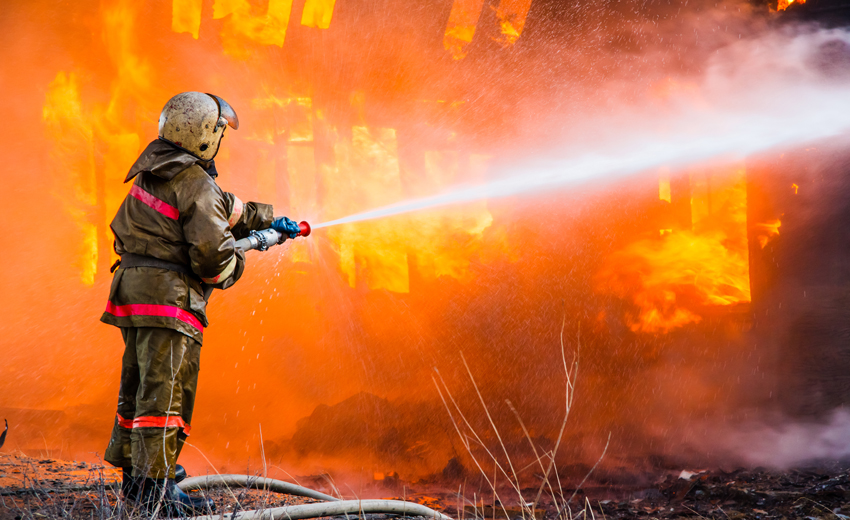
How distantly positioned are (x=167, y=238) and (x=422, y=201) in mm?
6326

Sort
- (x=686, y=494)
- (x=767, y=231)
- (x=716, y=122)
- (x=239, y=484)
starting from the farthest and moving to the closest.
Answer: (x=716, y=122) < (x=767, y=231) < (x=686, y=494) < (x=239, y=484)

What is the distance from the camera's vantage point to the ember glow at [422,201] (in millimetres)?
7391

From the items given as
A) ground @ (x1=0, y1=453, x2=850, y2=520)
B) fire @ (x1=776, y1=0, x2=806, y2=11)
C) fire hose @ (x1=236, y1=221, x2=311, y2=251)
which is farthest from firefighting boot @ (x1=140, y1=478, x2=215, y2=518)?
fire @ (x1=776, y1=0, x2=806, y2=11)

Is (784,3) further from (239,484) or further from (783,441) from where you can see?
(239,484)

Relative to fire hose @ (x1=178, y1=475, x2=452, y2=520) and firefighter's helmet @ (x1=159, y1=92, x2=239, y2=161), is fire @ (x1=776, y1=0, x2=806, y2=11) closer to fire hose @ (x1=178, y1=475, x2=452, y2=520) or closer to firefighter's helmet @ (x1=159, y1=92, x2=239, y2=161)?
firefighter's helmet @ (x1=159, y1=92, x2=239, y2=161)

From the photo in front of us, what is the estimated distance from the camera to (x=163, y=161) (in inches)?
106

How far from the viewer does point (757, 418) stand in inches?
285

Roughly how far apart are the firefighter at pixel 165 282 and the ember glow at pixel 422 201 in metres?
4.50

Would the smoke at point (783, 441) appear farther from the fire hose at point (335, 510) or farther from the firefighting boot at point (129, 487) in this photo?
the firefighting boot at point (129, 487)

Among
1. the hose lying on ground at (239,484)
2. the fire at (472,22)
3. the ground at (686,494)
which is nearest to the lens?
the hose lying on ground at (239,484)

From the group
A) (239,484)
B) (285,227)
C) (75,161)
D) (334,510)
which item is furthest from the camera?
(75,161)

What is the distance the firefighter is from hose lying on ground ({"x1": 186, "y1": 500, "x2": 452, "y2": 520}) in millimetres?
386

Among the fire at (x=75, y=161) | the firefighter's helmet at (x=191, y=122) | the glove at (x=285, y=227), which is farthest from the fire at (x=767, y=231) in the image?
the fire at (x=75, y=161)

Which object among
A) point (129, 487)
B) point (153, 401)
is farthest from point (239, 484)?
point (153, 401)
